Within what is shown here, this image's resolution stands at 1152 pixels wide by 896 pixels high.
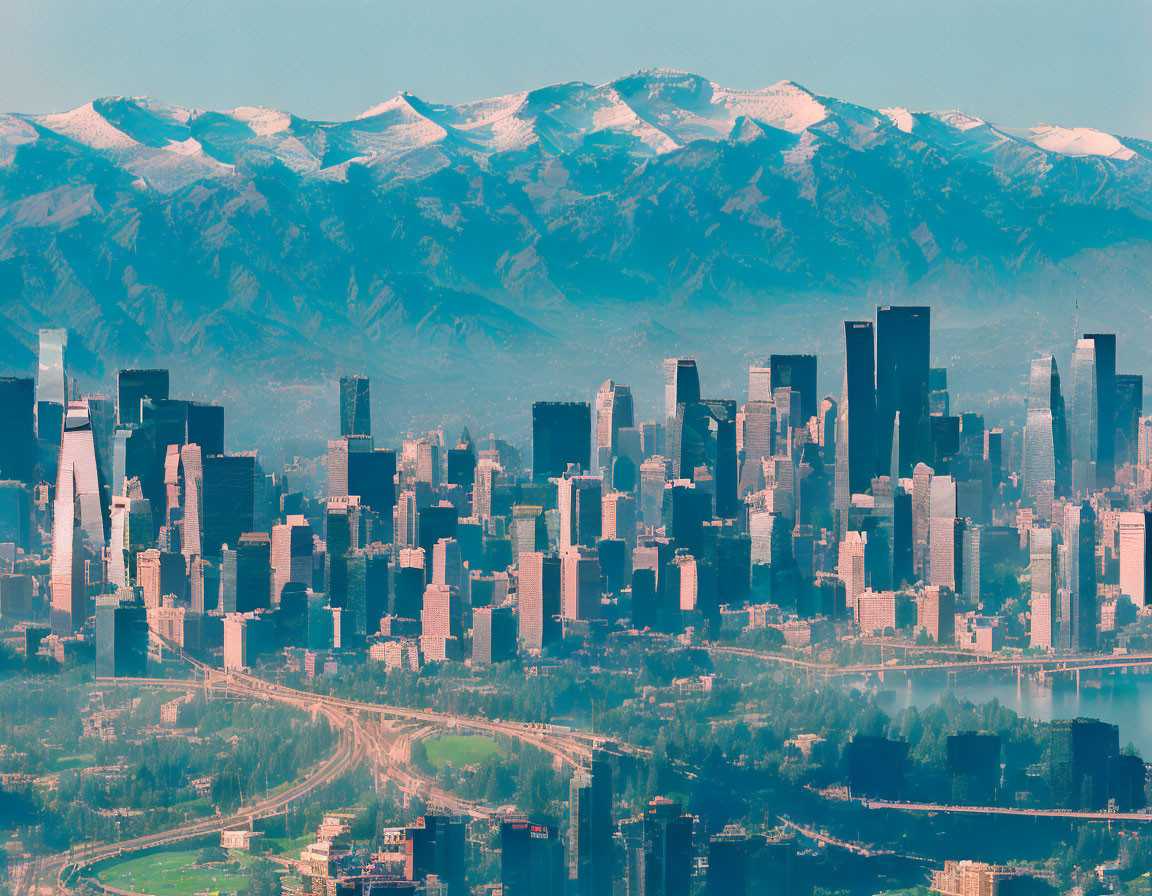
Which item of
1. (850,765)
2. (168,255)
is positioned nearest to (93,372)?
(168,255)

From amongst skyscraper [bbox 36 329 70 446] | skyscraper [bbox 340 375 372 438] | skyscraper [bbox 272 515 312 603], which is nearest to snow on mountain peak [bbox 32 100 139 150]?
skyscraper [bbox 36 329 70 446]

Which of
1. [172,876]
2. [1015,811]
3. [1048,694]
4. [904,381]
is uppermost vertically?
[904,381]

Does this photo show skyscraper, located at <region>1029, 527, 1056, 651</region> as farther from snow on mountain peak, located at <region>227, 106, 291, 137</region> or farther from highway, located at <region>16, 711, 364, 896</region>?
snow on mountain peak, located at <region>227, 106, 291, 137</region>

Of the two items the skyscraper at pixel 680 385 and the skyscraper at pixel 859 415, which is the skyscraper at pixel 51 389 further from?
the skyscraper at pixel 859 415

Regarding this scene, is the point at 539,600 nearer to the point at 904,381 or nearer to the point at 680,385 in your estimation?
the point at 904,381

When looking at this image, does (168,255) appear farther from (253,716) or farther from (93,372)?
(253,716)

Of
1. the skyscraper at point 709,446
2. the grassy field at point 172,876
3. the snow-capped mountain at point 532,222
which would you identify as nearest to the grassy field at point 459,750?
the grassy field at point 172,876

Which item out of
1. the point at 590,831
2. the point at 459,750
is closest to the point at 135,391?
the point at 459,750
